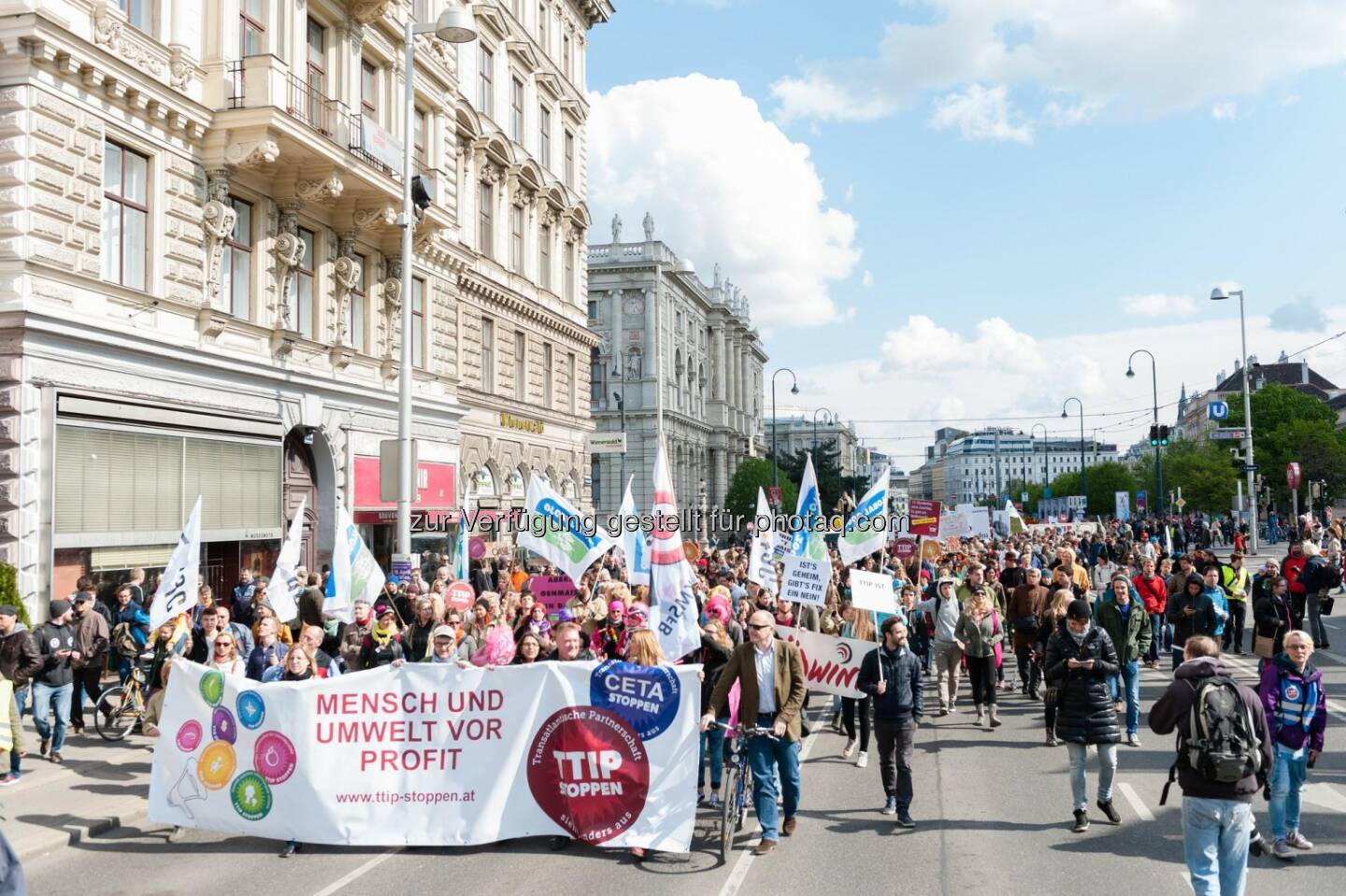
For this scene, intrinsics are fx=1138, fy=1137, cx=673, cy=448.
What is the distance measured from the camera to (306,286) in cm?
2244

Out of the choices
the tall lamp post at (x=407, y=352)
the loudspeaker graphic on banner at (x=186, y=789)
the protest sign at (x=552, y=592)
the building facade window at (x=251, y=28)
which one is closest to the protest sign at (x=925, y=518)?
the protest sign at (x=552, y=592)

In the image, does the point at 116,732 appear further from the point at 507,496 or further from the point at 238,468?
the point at 507,496

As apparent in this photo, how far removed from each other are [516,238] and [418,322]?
895 cm

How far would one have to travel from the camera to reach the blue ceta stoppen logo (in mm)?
16719

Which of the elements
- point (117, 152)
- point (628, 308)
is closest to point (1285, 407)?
point (628, 308)

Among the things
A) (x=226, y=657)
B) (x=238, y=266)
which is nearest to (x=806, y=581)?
(x=226, y=657)

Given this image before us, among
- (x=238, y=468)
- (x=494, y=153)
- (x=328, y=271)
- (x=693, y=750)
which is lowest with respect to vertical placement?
(x=693, y=750)

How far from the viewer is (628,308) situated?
8044 centimetres

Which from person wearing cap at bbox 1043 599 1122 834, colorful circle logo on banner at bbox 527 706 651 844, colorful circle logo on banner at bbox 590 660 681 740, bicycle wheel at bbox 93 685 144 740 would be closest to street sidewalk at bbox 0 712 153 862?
bicycle wheel at bbox 93 685 144 740

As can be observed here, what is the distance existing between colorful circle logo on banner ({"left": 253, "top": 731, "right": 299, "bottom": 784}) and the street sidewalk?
1694mm

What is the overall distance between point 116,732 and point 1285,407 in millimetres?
79849

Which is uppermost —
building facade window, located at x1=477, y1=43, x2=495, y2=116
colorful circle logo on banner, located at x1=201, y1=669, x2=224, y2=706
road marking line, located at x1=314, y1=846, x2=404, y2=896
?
building facade window, located at x1=477, y1=43, x2=495, y2=116

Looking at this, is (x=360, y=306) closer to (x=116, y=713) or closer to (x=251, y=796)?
(x=116, y=713)

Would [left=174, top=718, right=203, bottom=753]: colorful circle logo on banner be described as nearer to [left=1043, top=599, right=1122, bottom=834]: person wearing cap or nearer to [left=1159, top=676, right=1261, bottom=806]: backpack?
[left=1043, top=599, right=1122, bottom=834]: person wearing cap
